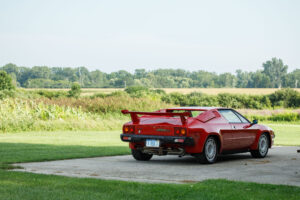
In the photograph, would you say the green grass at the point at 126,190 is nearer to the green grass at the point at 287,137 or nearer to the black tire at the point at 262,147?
the black tire at the point at 262,147

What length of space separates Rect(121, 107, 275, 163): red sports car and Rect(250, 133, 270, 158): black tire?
67 cm

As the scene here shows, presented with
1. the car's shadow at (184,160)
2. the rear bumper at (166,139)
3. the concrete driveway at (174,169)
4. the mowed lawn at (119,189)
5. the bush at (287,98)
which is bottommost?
the car's shadow at (184,160)

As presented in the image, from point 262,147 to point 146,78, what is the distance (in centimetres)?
11818

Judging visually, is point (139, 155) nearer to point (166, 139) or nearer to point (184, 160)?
point (184, 160)

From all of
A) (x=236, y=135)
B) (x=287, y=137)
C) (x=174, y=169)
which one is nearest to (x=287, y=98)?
(x=287, y=137)

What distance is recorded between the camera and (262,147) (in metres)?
13.2

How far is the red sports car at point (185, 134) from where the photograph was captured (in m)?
10.9

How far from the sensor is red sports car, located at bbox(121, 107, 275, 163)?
1088 cm

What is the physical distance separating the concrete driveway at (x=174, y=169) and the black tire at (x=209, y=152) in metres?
0.16

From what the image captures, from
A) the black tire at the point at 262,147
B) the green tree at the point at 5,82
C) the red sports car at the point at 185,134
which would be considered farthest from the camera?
the green tree at the point at 5,82

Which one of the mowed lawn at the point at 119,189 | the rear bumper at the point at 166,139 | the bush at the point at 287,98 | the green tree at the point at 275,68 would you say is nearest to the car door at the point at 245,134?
the rear bumper at the point at 166,139

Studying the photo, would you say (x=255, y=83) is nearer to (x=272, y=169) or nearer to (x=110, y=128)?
(x=110, y=128)

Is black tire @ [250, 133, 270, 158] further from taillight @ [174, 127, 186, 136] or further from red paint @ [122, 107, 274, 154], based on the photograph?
taillight @ [174, 127, 186, 136]

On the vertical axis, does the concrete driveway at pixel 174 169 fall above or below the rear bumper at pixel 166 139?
below
